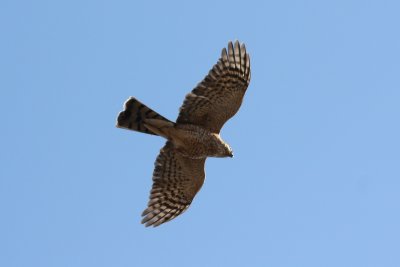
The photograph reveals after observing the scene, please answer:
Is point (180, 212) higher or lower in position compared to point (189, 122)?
lower

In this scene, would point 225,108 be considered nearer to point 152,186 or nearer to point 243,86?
point 243,86

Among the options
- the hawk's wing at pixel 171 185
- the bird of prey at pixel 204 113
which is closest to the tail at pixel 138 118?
the bird of prey at pixel 204 113

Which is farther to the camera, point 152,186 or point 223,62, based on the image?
point 152,186

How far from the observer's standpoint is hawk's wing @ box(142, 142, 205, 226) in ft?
59.3

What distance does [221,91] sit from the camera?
1711 centimetres

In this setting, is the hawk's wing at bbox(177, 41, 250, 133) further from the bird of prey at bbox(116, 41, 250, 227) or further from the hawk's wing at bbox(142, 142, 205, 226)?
the hawk's wing at bbox(142, 142, 205, 226)

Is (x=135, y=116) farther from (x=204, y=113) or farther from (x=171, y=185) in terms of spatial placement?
(x=171, y=185)

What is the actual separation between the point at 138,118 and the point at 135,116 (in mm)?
69

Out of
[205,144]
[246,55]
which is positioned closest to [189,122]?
[205,144]

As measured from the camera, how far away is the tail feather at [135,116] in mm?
→ 17172

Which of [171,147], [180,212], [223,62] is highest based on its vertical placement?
[223,62]

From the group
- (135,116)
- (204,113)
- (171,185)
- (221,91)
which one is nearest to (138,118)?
(135,116)

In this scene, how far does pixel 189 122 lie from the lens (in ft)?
57.1

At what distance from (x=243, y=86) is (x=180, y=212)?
9.87 ft
